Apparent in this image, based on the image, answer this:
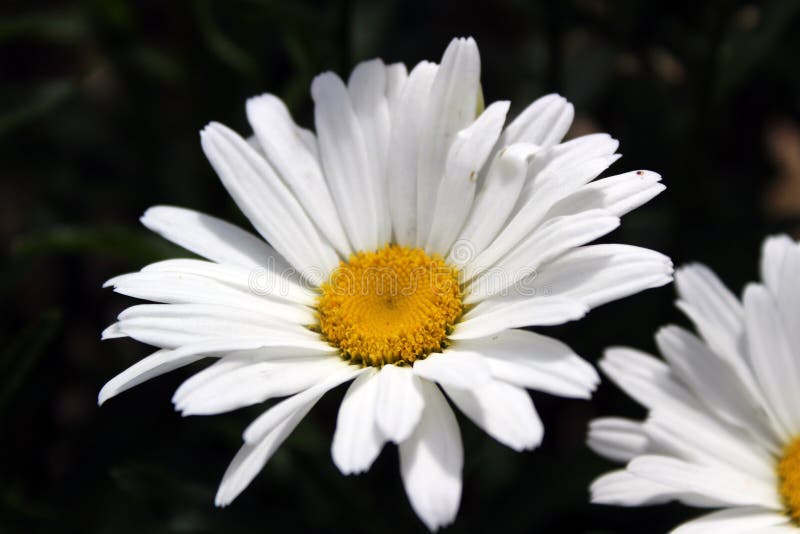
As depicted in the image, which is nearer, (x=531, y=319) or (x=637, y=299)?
(x=531, y=319)

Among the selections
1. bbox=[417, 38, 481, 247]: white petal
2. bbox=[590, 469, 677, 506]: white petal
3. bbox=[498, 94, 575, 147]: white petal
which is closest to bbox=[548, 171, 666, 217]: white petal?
bbox=[498, 94, 575, 147]: white petal

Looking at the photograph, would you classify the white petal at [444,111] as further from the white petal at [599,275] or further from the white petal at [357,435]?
the white petal at [357,435]

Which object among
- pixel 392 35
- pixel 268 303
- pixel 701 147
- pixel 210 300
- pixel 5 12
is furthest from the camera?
pixel 5 12

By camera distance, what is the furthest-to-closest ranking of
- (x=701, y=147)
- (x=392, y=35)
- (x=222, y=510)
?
(x=392, y=35)
(x=701, y=147)
(x=222, y=510)

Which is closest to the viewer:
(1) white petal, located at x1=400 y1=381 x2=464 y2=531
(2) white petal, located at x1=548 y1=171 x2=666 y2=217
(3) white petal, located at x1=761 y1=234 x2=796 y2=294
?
(1) white petal, located at x1=400 y1=381 x2=464 y2=531

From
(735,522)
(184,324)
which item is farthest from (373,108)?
(735,522)

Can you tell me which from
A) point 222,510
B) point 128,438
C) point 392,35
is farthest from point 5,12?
point 222,510

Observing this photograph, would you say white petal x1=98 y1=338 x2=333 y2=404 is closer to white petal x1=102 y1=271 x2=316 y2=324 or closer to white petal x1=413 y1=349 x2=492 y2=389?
white petal x1=102 y1=271 x2=316 y2=324

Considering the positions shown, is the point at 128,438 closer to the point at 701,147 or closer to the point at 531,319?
the point at 531,319
